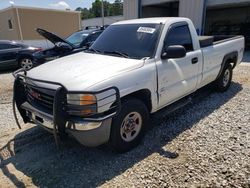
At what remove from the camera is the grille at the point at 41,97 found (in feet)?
9.65

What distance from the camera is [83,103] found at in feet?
8.77

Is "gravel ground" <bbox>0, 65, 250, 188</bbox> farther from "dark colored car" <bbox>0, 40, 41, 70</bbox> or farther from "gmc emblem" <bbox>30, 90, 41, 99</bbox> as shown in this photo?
"dark colored car" <bbox>0, 40, 41, 70</bbox>

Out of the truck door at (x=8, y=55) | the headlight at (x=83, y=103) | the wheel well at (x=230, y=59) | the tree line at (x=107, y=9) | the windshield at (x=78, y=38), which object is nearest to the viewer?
the headlight at (x=83, y=103)

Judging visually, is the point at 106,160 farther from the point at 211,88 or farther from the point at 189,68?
the point at 211,88

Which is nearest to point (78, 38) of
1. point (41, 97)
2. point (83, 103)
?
point (41, 97)

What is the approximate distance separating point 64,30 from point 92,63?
25.2 m

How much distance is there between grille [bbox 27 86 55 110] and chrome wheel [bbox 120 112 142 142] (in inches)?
40.2

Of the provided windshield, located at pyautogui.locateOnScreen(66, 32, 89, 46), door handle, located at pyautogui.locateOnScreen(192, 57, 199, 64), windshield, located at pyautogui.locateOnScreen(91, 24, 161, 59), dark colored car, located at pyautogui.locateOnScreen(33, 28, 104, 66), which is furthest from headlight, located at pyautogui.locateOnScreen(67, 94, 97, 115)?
windshield, located at pyautogui.locateOnScreen(66, 32, 89, 46)

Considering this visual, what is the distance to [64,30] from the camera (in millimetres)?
26656

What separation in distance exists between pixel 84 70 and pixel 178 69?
167cm

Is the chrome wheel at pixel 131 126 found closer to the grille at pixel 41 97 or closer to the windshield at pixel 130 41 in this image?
the windshield at pixel 130 41

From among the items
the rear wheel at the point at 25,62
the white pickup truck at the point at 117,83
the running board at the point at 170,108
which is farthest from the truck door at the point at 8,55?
the running board at the point at 170,108

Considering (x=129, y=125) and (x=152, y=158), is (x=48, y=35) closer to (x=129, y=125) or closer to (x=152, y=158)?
(x=129, y=125)

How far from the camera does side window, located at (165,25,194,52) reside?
3.89 meters
